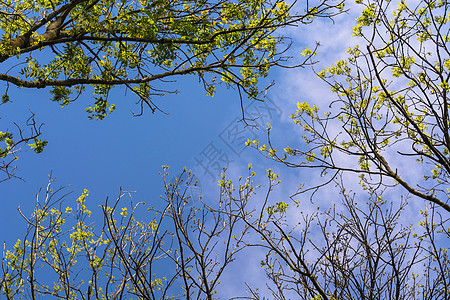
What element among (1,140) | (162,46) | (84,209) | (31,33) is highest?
(31,33)

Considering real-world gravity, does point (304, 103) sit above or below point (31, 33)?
below

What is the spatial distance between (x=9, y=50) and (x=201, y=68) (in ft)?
8.05

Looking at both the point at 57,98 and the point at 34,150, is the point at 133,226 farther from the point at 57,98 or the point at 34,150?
the point at 57,98

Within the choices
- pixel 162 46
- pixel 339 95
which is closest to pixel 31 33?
pixel 162 46

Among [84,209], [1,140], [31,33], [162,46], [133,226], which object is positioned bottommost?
[133,226]

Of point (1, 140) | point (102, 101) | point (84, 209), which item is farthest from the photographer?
point (102, 101)

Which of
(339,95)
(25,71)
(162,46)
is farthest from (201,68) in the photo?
(25,71)

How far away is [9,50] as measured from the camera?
412cm

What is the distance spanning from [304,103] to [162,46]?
204cm

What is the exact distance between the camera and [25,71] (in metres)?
4.47

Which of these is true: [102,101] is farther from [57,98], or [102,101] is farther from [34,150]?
[34,150]

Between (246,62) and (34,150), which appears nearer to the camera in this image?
(34,150)

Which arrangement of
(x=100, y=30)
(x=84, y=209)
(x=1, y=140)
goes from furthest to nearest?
(x=84, y=209) → (x=100, y=30) → (x=1, y=140)

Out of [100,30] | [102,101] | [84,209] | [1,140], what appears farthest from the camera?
[102,101]
